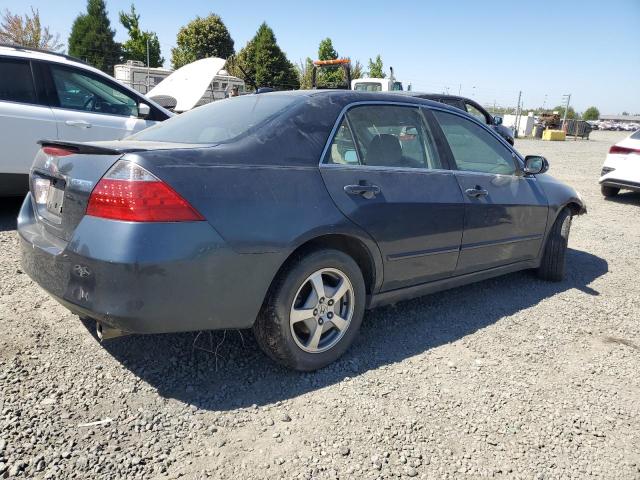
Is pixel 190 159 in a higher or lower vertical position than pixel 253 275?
higher

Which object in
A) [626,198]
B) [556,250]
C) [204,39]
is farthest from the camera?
[204,39]

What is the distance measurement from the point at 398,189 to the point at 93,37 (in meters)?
40.0

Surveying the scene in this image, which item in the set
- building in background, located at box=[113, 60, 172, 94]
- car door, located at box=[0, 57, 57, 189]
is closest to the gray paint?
car door, located at box=[0, 57, 57, 189]

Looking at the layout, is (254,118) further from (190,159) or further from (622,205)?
(622,205)

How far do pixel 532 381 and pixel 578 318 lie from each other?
1.31 metres

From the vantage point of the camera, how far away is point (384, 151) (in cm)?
325

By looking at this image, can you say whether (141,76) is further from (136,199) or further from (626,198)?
(136,199)

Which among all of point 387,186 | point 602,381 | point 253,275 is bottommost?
point 602,381

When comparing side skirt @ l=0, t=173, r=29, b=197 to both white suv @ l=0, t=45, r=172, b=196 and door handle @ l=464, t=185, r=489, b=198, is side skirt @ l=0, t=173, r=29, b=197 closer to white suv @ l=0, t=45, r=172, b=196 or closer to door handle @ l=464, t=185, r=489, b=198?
white suv @ l=0, t=45, r=172, b=196

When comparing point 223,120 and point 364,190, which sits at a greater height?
point 223,120

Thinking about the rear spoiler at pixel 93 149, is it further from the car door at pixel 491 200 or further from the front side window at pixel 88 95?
the front side window at pixel 88 95

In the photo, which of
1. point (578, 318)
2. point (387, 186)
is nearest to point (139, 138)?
point (387, 186)

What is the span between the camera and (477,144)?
4.11 meters

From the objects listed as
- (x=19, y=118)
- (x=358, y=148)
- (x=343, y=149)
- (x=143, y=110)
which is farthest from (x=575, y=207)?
(x=19, y=118)
